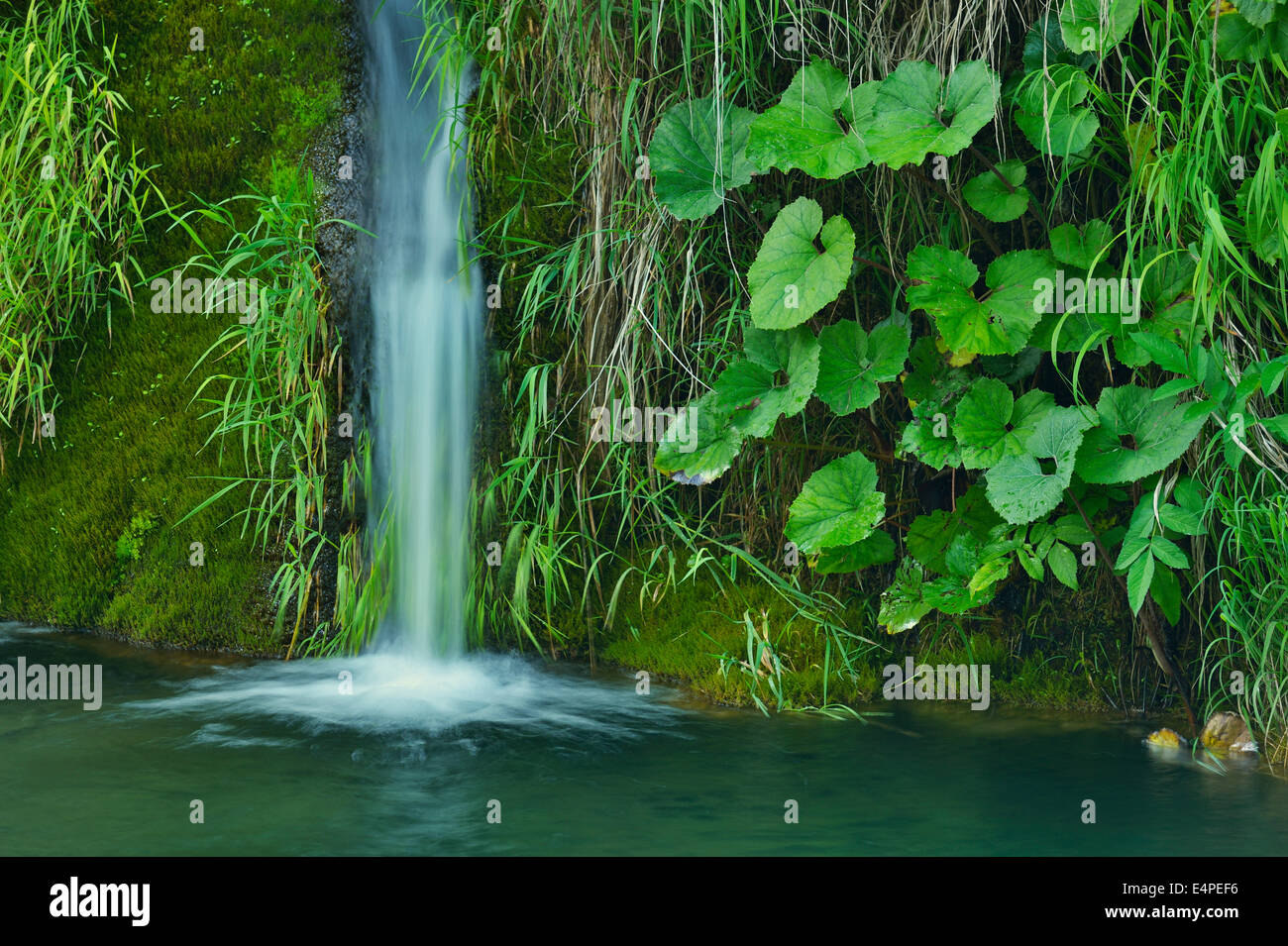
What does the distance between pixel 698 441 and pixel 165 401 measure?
2.22m

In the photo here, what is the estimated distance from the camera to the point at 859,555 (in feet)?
12.0

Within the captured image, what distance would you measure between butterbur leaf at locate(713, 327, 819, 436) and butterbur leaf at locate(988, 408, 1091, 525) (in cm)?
61

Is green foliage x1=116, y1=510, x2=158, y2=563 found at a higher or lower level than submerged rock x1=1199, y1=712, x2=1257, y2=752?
higher

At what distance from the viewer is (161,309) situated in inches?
186

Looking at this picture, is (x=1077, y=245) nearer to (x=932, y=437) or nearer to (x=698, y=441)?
(x=932, y=437)

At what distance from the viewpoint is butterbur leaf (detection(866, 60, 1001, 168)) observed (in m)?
3.20

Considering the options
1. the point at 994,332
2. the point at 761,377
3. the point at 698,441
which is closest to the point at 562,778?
the point at 698,441

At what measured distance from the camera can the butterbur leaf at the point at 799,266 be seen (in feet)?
11.0

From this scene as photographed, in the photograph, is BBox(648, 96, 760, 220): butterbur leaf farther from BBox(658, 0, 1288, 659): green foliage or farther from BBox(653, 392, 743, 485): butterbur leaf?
BBox(653, 392, 743, 485): butterbur leaf

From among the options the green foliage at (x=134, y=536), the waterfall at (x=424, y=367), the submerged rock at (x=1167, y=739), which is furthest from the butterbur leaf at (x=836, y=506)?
the green foliage at (x=134, y=536)

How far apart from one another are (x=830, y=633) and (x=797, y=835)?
3.79 ft

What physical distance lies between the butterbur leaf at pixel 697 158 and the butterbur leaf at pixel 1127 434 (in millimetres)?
1177

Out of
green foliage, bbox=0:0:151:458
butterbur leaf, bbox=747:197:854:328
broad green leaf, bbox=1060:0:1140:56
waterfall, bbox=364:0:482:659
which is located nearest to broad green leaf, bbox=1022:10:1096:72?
broad green leaf, bbox=1060:0:1140:56

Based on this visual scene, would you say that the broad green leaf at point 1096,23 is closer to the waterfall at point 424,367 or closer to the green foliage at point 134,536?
the waterfall at point 424,367
